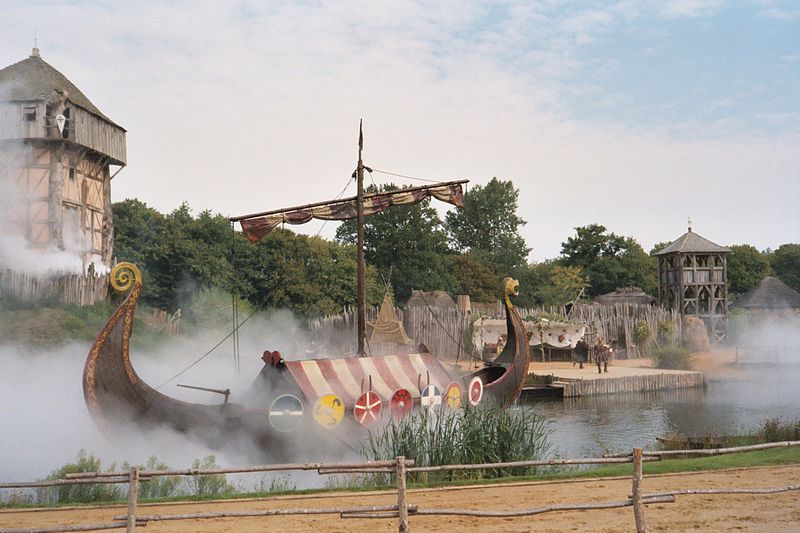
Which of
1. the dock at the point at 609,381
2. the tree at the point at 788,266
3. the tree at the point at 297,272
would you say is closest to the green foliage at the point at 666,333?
the dock at the point at 609,381

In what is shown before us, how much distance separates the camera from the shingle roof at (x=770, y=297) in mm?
40500

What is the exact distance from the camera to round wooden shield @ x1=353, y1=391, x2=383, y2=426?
12445 mm

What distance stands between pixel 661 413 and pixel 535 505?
12633 mm

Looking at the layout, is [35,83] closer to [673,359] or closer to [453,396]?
[453,396]

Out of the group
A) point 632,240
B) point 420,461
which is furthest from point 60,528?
point 632,240

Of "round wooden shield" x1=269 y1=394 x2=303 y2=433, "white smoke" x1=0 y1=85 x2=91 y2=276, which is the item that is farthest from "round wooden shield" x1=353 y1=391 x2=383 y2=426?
"white smoke" x1=0 y1=85 x2=91 y2=276

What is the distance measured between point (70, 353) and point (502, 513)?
16.9 meters

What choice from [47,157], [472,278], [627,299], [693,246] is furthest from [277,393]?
[472,278]

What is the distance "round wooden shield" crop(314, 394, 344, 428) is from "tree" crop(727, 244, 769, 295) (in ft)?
166

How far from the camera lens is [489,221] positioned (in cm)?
A: 5688

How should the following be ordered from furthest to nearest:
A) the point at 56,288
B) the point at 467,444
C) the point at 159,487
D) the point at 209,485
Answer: the point at 56,288 → the point at 467,444 → the point at 209,485 → the point at 159,487

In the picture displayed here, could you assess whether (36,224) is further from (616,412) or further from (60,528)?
(60,528)

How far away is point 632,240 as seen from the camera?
192 feet

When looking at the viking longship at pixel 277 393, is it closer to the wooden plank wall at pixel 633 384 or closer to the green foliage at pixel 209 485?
the green foliage at pixel 209 485
